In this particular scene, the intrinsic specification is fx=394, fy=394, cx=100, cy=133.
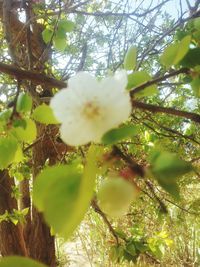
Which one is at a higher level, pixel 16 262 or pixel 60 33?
pixel 60 33

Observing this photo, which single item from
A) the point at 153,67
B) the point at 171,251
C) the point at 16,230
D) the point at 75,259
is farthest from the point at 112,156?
the point at 75,259

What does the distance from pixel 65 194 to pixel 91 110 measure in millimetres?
78

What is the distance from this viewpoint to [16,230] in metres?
2.51

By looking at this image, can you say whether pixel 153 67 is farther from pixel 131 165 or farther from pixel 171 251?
pixel 171 251

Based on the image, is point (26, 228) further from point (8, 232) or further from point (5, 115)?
point (5, 115)

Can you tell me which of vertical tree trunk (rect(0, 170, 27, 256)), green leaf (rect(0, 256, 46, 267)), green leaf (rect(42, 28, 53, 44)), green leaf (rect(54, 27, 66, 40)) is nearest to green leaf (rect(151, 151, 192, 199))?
green leaf (rect(0, 256, 46, 267))

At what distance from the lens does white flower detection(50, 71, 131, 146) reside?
31 cm

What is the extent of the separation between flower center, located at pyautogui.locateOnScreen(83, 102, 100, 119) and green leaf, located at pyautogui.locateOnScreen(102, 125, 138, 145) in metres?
0.02

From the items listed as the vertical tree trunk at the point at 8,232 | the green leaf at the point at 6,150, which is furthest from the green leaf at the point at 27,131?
the vertical tree trunk at the point at 8,232

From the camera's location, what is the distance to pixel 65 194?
265mm

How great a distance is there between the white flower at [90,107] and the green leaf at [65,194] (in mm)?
23

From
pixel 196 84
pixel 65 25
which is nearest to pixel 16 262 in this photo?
pixel 196 84

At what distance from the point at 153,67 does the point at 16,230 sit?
1.34 meters

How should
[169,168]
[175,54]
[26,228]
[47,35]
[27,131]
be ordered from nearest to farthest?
[169,168] < [175,54] < [27,131] < [47,35] < [26,228]
